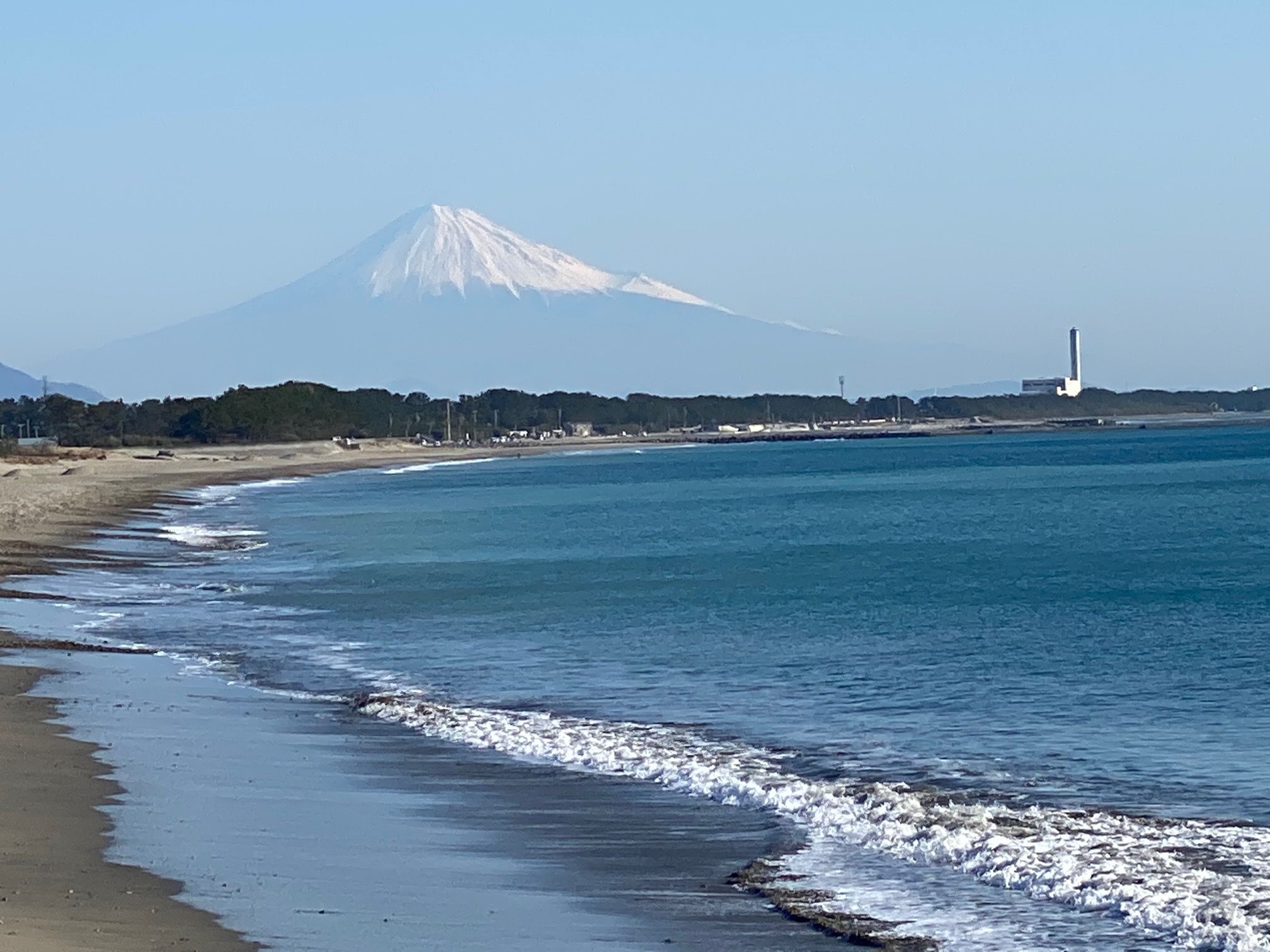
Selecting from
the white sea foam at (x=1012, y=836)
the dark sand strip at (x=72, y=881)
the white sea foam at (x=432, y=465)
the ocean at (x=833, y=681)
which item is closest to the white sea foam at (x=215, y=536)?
the ocean at (x=833, y=681)

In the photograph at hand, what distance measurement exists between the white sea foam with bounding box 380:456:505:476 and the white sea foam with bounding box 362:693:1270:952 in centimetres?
10808

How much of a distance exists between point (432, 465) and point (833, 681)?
13168 centimetres

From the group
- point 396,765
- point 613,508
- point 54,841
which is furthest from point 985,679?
point 613,508

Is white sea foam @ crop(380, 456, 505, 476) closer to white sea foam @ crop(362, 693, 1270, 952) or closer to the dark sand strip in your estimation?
white sea foam @ crop(362, 693, 1270, 952)

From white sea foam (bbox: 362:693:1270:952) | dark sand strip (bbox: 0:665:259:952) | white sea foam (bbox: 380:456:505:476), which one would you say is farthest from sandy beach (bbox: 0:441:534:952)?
white sea foam (bbox: 380:456:505:476)

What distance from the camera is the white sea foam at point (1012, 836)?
979 cm

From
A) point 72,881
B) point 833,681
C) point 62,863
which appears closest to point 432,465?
point 833,681

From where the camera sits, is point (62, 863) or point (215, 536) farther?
point (215, 536)

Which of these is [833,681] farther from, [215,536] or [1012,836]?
[215,536]

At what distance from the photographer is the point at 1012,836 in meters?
11.8

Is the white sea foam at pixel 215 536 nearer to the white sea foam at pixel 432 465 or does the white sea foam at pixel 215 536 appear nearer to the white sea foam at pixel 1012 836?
the white sea foam at pixel 1012 836

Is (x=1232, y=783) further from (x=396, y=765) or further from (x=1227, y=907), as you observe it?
(x=396, y=765)

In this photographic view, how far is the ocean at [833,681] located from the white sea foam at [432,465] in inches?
2781

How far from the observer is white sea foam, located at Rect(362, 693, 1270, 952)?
979cm
